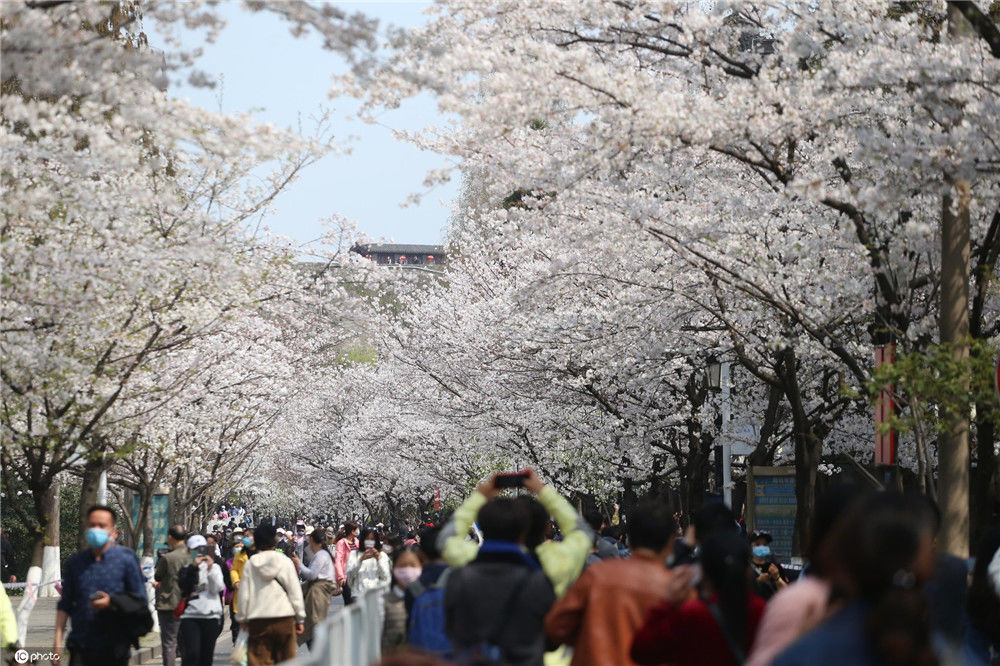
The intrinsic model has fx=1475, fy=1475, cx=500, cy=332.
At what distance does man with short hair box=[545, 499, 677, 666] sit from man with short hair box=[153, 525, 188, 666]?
9.18 m

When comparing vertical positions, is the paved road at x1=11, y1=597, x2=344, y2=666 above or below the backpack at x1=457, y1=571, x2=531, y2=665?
below

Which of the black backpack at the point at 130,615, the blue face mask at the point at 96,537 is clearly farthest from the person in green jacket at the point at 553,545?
the blue face mask at the point at 96,537

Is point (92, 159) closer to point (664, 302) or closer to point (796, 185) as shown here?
point (796, 185)

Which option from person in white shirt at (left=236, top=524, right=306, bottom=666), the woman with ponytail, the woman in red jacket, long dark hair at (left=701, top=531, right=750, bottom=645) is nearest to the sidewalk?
person in white shirt at (left=236, top=524, right=306, bottom=666)

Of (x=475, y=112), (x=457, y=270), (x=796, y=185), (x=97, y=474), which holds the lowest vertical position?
(x=97, y=474)

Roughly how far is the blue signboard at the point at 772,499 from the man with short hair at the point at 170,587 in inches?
403

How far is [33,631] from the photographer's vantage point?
24.0 meters

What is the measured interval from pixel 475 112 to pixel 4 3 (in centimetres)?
499

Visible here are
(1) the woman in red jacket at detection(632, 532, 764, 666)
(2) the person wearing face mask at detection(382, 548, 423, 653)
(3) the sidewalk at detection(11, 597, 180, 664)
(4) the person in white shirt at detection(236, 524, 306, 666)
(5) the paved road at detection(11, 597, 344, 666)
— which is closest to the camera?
(1) the woman in red jacket at detection(632, 532, 764, 666)

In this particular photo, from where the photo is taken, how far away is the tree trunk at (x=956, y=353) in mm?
11609

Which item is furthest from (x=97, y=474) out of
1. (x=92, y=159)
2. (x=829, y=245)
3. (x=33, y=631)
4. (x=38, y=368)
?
(x=829, y=245)

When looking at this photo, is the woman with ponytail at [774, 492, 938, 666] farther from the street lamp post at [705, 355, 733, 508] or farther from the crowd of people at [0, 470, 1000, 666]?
the street lamp post at [705, 355, 733, 508]

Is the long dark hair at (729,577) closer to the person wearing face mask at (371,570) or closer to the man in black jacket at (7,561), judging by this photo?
the person wearing face mask at (371,570)

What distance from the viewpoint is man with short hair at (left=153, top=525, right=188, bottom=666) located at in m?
15.3
